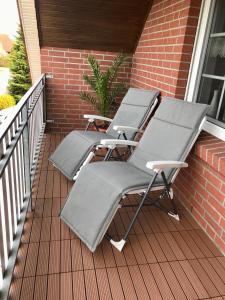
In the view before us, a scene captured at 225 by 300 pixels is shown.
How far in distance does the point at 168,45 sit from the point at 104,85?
3.89 feet

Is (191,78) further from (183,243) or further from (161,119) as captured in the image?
(183,243)

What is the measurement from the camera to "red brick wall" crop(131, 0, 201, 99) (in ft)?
8.64

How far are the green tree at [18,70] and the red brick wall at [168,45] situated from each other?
35.3 ft

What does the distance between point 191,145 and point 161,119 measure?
451mm

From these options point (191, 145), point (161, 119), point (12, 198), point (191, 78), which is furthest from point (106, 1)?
point (12, 198)

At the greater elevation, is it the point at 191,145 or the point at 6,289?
the point at 191,145

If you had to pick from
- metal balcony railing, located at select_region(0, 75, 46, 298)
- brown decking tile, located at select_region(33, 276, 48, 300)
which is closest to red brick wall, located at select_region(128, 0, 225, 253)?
brown decking tile, located at select_region(33, 276, 48, 300)

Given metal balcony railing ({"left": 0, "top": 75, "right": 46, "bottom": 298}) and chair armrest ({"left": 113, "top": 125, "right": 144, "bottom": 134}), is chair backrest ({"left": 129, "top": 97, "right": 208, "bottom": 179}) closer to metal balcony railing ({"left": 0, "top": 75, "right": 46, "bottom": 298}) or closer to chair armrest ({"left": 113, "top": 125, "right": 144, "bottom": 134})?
chair armrest ({"left": 113, "top": 125, "right": 144, "bottom": 134})

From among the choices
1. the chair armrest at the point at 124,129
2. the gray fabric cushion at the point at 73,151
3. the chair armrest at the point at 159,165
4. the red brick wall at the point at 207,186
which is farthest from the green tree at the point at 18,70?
the chair armrest at the point at 159,165

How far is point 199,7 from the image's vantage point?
2.55 metres

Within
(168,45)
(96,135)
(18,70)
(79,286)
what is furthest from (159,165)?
(18,70)

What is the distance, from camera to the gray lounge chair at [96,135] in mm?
2793

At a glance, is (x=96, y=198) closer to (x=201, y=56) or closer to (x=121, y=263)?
(x=121, y=263)

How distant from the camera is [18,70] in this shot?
13500mm
